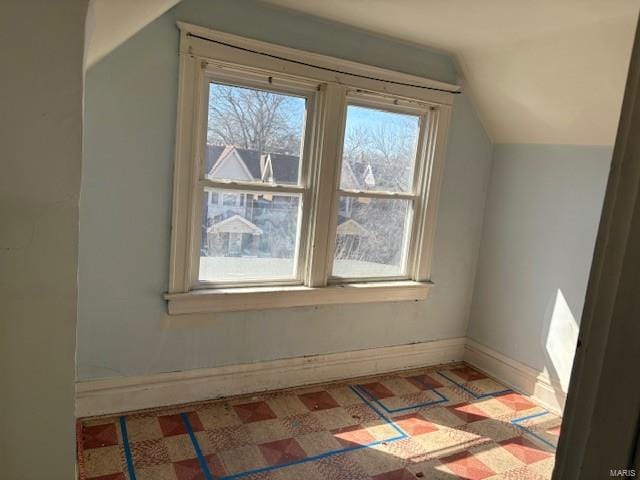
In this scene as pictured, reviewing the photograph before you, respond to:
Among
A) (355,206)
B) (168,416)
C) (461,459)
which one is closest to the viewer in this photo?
(461,459)

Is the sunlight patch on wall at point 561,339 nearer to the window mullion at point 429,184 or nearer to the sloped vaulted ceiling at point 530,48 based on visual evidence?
the window mullion at point 429,184

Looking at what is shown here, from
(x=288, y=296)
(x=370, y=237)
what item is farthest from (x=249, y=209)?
(x=370, y=237)

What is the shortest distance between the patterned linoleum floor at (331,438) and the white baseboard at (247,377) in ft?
0.22

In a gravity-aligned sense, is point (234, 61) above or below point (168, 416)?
above

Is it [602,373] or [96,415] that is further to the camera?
[96,415]

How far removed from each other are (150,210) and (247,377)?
1.20m

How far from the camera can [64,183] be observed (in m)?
0.79

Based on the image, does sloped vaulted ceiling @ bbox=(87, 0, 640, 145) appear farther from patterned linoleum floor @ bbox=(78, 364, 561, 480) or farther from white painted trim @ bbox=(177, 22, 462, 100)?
patterned linoleum floor @ bbox=(78, 364, 561, 480)

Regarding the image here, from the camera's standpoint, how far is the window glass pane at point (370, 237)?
124 inches

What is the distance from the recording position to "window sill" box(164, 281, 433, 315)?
8.66ft

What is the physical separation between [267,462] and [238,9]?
238 cm

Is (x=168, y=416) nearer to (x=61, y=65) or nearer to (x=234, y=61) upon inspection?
(x=234, y=61)

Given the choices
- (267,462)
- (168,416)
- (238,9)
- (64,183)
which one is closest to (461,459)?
(267,462)

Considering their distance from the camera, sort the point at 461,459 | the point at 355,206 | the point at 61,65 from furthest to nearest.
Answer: the point at 355,206 → the point at 461,459 → the point at 61,65
